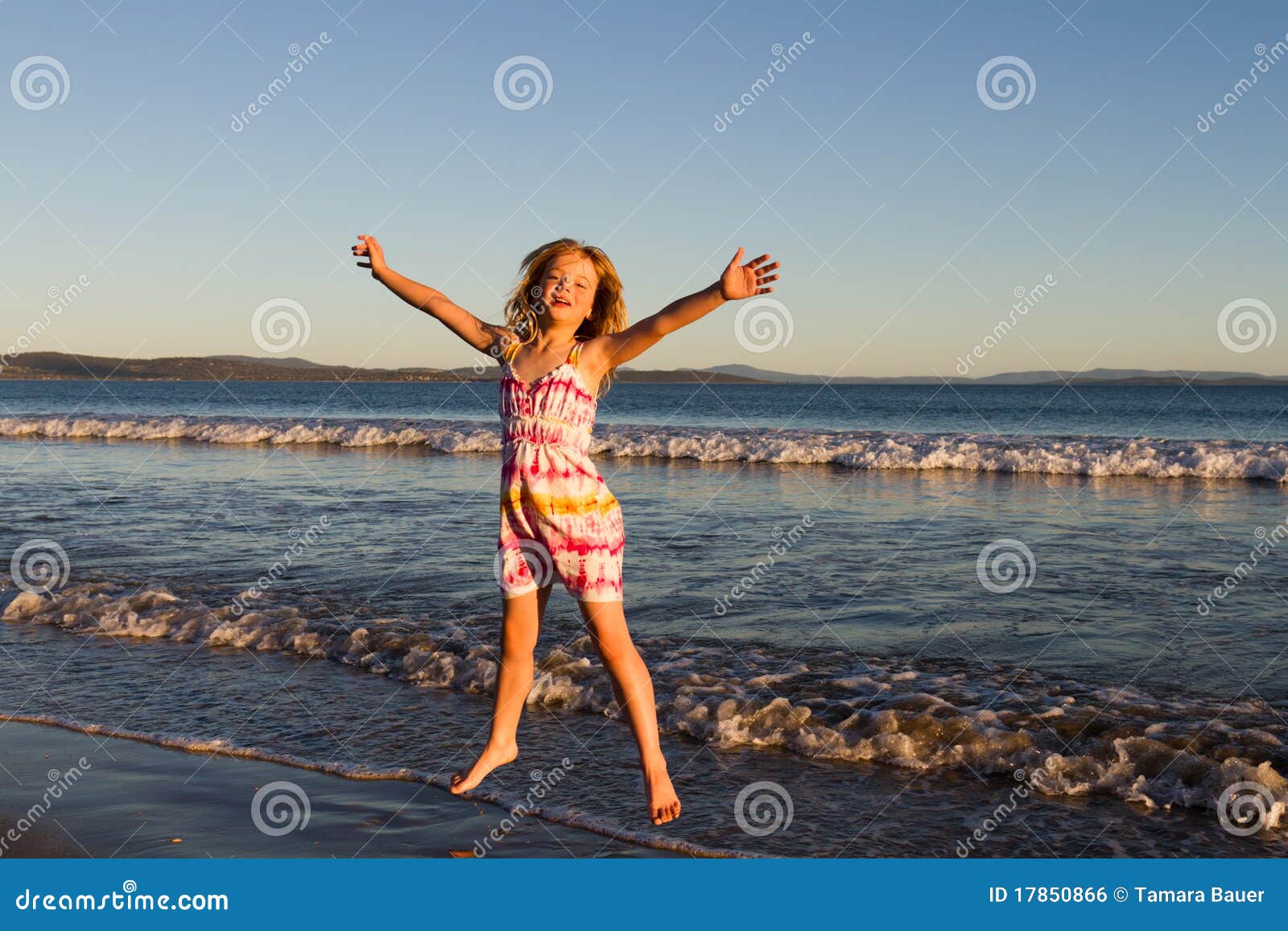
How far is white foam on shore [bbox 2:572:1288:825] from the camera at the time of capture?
210 inches

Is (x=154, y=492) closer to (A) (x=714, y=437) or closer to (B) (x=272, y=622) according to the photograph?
(B) (x=272, y=622)

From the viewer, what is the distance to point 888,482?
1939 centimetres

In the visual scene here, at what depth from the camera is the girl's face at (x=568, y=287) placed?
338 cm

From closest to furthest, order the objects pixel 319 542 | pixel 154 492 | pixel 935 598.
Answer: pixel 935 598, pixel 319 542, pixel 154 492

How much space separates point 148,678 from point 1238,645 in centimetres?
774

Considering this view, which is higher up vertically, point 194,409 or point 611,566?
point 194,409

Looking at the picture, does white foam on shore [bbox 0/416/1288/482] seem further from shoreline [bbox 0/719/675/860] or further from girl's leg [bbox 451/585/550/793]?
girl's leg [bbox 451/585/550/793]

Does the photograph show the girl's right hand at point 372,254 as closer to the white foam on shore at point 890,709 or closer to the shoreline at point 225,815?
the shoreline at point 225,815

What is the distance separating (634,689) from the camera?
331 cm

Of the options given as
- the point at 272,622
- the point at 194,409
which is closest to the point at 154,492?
the point at 272,622

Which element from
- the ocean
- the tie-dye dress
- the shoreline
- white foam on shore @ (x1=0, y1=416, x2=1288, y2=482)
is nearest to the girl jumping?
the tie-dye dress

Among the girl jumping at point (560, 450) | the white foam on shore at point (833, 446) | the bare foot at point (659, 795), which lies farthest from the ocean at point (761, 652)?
the white foam on shore at point (833, 446)

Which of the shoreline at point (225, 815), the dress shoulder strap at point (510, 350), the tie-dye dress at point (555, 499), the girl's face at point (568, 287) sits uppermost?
the girl's face at point (568, 287)

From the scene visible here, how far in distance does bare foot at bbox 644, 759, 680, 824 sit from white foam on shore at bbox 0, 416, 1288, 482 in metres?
19.9
